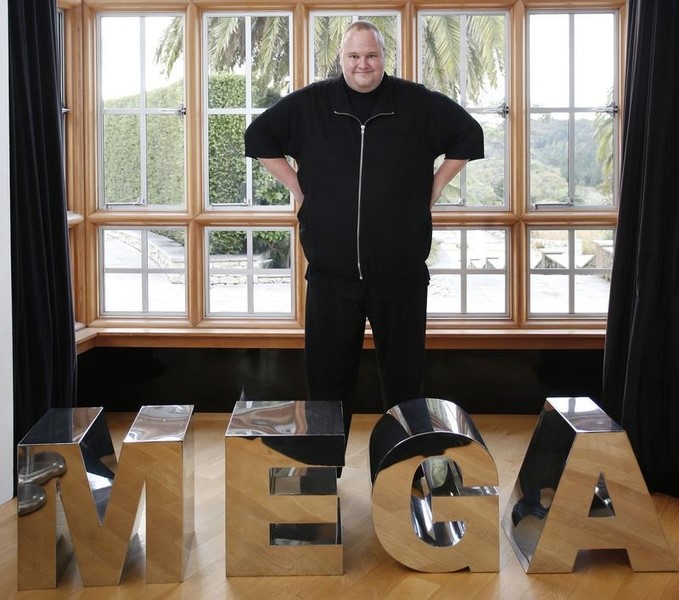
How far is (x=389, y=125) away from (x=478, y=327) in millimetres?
1437

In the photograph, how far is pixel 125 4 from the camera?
4.10m

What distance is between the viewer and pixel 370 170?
121 inches

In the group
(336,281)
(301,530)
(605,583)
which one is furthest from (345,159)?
(605,583)

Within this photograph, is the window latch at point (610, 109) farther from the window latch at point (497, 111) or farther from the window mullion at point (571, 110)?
the window latch at point (497, 111)

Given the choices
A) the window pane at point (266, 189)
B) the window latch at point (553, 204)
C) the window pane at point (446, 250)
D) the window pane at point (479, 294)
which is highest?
the window pane at point (266, 189)

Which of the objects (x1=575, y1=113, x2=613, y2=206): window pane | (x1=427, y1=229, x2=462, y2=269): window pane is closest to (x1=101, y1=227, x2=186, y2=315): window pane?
(x1=427, y1=229, x2=462, y2=269): window pane

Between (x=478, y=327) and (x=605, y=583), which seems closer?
(x=605, y=583)

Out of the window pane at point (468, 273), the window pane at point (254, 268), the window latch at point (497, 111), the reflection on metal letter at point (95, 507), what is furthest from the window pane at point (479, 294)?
the reflection on metal letter at point (95, 507)

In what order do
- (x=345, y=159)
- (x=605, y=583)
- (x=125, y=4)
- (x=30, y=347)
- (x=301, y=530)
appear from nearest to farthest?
1. (x=605, y=583)
2. (x=301, y=530)
3. (x=345, y=159)
4. (x=30, y=347)
5. (x=125, y=4)

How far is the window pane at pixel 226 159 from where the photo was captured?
422 cm

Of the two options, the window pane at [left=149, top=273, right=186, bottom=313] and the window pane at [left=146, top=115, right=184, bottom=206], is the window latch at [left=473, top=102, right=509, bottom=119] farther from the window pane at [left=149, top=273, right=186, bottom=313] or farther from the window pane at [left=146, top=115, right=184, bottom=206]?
Result: the window pane at [left=149, top=273, right=186, bottom=313]

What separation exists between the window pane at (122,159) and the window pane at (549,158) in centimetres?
198

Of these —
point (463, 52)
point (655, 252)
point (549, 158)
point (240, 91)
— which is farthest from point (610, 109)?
point (240, 91)

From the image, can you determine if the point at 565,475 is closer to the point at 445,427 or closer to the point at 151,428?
the point at 445,427
